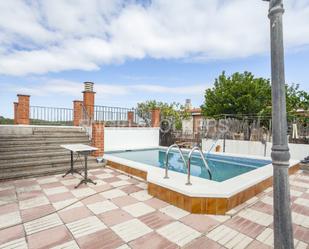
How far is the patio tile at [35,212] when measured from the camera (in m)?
3.07

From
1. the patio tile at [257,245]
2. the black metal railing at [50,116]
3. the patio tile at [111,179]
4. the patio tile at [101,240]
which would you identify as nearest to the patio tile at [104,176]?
the patio tile at [111,179]

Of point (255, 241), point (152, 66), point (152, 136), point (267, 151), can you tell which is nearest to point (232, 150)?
point (267, 151)

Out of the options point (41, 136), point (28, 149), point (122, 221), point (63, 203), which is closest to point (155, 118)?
point (41, 136)

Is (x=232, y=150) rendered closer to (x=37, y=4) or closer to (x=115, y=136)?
(x=115, y=136)

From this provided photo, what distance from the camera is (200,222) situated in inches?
117

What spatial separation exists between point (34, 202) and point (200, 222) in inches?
120

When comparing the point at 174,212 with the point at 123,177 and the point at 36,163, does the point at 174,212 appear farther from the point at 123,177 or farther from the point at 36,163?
the point at 36,163

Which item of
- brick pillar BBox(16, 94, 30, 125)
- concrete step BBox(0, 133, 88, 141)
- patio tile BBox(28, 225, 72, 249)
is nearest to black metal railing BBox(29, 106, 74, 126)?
brick pillar BBox(16, 94, 30, 125)

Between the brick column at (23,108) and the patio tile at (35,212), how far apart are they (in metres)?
8.66

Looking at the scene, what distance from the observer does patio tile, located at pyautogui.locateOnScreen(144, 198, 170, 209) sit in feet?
11.6

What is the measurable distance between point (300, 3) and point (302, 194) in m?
4.04

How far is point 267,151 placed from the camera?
10.8 m

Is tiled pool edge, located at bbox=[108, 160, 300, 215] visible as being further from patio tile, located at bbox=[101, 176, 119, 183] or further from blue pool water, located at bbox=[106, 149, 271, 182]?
blue pool water, located at bbox=[106, 149, 271, 182]

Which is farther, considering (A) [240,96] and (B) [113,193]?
(A) [240,96]
